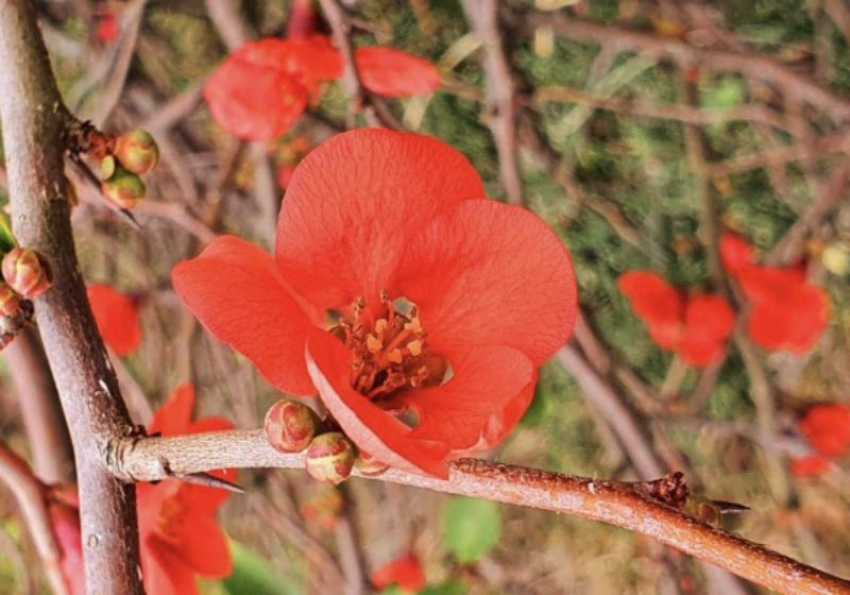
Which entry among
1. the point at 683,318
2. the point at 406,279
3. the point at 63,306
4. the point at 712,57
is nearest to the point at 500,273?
the point at 406,279

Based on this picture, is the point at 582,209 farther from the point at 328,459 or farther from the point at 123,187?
the point at 328,459

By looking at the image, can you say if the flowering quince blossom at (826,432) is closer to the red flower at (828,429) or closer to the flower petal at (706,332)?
the red flower at (828,429)

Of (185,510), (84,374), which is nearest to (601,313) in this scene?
(185,510)

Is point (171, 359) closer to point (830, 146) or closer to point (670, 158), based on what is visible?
point (670, 158)

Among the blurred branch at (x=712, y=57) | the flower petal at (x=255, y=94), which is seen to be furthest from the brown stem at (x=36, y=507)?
the blurred branch at (x=712, y=57)

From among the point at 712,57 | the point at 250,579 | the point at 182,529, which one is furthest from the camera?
the point at 712,57
